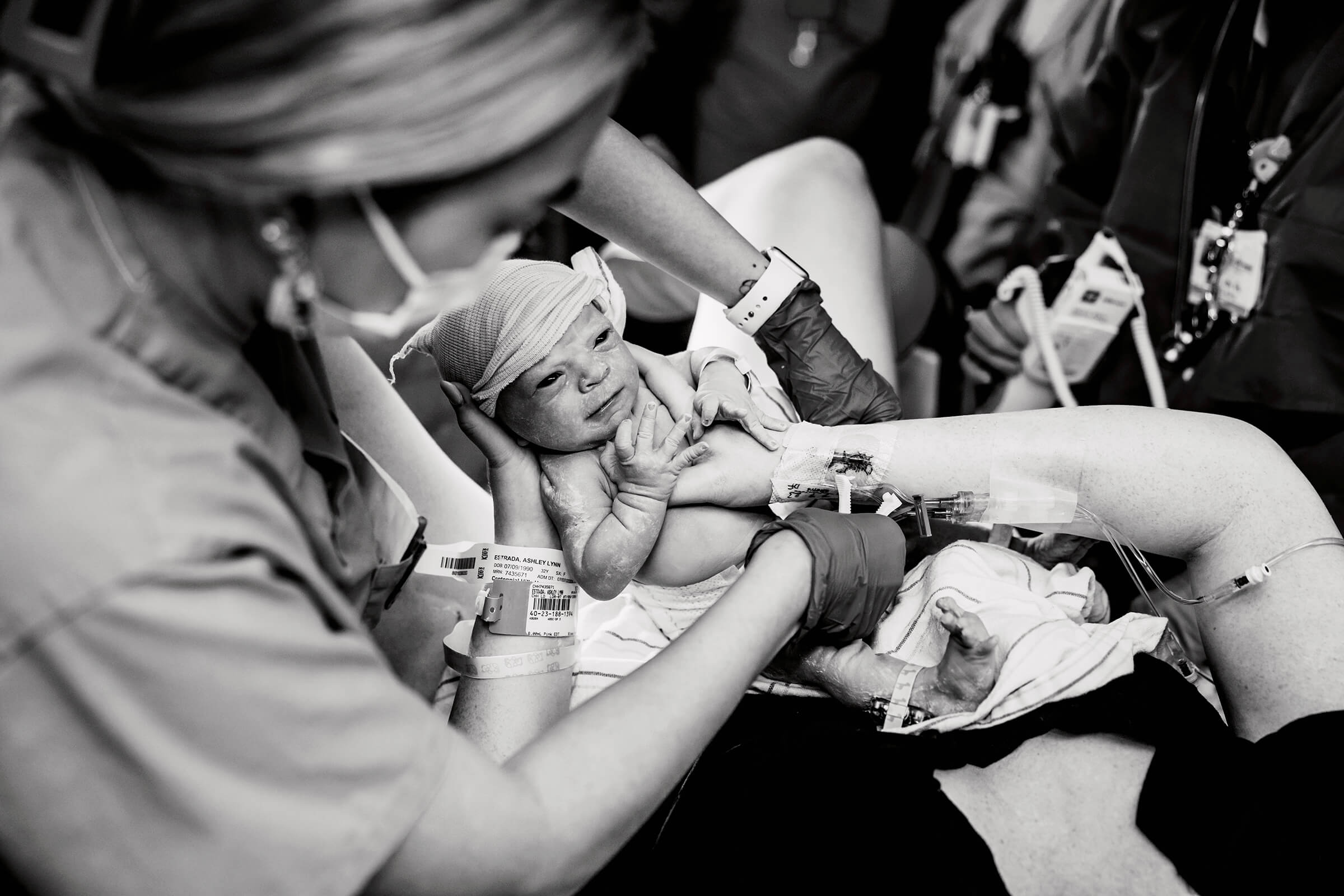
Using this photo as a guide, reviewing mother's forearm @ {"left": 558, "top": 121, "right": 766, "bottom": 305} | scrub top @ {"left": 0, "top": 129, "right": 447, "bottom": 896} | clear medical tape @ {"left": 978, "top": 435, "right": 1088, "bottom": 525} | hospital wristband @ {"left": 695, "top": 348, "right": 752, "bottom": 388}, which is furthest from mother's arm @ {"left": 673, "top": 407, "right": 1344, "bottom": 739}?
scrub top @ {"left": 0, "top": 129, "right": 447, "bottom": 896}

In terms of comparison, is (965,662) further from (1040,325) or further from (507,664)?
(1040,325)

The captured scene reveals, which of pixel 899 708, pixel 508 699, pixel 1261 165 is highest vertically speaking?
pixel 1261 165

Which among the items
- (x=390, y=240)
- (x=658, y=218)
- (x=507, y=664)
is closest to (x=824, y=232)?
(x=658, y=218)

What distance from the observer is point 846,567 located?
4.06 ft

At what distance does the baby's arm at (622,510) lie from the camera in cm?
151

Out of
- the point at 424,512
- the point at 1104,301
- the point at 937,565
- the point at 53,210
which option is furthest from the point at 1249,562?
the point at 53,210

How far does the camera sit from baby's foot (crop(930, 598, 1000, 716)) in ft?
4.20

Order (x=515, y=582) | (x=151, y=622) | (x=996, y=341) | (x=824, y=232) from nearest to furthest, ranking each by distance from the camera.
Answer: (x=151, y=622)
(x=515, y=582)
(x=824, y=232)
(x=996, y=341)

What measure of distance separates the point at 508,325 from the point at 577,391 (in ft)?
0.53

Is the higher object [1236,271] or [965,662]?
[1236,271]

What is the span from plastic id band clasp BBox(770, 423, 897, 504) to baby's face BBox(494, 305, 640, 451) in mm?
296

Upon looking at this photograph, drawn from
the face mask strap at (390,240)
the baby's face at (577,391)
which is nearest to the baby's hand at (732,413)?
the baby's face at (577,391)

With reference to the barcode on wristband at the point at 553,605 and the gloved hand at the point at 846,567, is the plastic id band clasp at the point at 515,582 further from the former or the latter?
the gloved hand at the point at 846,567

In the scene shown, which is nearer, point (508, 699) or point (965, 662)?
point (965, 662)
